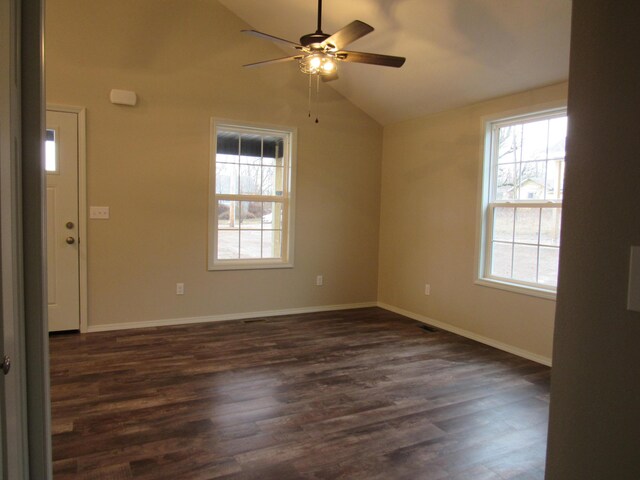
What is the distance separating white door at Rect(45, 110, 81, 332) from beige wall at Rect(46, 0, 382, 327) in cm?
15

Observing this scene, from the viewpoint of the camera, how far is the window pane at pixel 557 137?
148 inches

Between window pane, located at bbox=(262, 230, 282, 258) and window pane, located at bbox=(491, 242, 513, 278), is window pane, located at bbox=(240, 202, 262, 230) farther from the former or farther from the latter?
window pane, located at bbox=(491, 242, 513, 278)

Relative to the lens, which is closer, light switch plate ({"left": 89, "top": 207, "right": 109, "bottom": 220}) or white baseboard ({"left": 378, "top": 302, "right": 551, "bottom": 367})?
white baseboard ({"left": 378, "top": 302, "right": 551, "bottom": 367})

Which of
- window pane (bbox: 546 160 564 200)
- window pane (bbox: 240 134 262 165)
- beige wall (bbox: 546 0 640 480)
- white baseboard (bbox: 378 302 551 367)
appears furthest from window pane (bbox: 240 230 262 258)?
beige wall (bbox: 546 0 640 480)

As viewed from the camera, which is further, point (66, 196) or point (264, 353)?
point (66, 196)

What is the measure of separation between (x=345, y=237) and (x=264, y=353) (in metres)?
2.24

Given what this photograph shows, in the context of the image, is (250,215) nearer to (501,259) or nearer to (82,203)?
(82,203)

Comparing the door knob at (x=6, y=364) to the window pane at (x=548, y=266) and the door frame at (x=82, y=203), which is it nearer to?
the door frame at (x=82, y=203)

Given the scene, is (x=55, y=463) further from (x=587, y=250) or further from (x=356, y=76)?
(x=356, y=76)

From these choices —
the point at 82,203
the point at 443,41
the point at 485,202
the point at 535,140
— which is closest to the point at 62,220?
the point at 82,203

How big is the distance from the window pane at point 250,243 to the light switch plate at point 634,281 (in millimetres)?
4551

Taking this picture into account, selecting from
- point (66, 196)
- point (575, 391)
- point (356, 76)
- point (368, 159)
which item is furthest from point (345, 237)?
point (575, 391)

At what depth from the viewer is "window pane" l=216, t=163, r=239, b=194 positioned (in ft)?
16.0

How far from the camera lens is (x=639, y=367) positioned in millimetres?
754
